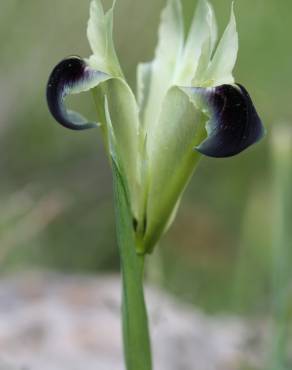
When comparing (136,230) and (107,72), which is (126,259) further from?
(107,72)

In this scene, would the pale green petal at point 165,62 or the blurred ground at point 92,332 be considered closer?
the pale green petal at point 165,62

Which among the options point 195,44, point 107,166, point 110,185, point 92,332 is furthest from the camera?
point 110,185

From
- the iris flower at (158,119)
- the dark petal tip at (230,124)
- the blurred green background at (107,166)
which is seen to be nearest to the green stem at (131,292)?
the iris flower at (158,119)

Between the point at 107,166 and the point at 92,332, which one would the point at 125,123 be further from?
the point at 107,166

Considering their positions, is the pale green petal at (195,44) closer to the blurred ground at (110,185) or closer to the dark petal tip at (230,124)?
the dark petal tip at (230,124)

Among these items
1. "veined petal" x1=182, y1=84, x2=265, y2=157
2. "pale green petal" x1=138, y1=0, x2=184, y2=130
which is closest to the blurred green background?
"pale green petal" x1=138, y1=0, x2=184, y2=130

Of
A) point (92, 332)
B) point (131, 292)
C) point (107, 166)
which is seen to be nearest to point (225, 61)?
point (131, 292)
